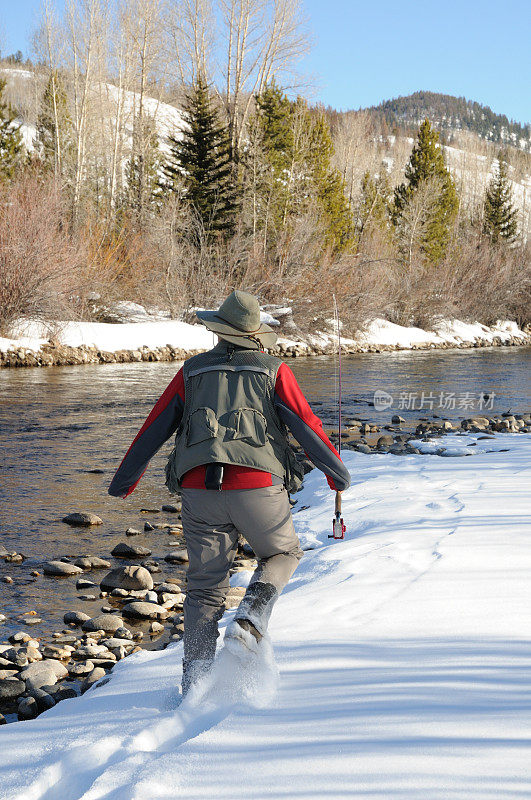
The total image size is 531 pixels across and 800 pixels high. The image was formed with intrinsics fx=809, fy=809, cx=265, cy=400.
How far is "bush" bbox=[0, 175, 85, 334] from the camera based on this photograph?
2441 cm

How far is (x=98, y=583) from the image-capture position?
20.6 ft

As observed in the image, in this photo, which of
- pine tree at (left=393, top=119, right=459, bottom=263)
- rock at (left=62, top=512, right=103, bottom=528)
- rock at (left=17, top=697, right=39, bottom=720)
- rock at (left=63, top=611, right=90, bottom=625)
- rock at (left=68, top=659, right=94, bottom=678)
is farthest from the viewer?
pine tree at (left=393, top=119, right=459, bottom=263)

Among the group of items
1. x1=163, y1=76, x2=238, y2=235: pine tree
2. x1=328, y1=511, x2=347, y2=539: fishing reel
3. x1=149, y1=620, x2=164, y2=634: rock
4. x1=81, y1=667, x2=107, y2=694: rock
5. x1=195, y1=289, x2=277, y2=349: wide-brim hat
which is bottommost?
x1=149, y1=620, x2=164, y2=634: rock

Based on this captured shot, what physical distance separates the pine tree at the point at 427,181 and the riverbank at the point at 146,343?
20.1 metres

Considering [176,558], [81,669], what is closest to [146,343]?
[176,558]

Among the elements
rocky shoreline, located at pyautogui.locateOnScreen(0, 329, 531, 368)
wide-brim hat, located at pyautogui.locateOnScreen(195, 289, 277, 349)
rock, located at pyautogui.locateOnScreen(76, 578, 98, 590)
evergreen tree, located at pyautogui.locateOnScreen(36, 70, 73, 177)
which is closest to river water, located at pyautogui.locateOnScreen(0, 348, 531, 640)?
rock, located at pyautogui.locateOnScreen(76, 578, 98, 590)

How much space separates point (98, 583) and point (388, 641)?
3.12m

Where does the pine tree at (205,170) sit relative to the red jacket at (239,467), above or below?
above

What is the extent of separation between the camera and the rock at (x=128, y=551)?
22.9 feet

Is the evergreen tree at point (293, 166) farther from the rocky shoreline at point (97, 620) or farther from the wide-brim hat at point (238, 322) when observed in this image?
the wide-brim hat at point (238, 322)

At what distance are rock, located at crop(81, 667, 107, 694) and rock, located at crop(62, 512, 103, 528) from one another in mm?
3461

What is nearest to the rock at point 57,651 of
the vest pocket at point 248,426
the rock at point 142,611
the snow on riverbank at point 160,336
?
the rock at point 142,611

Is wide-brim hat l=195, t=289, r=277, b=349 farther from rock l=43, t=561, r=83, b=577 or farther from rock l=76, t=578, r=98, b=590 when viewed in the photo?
rock l=43, t=561, r=83, b=577

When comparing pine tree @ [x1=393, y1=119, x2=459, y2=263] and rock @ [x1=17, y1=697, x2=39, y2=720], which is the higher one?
pine tree @ [x1=393, y1=119, x2=459, y2=263]
